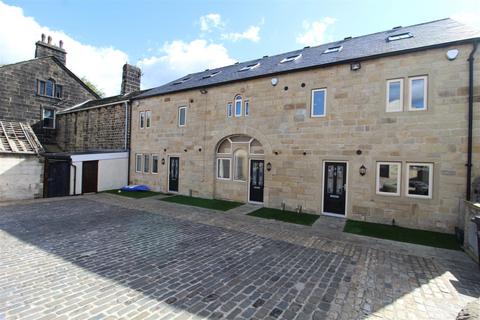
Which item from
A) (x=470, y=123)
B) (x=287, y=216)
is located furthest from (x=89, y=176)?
(x=470, y=123)

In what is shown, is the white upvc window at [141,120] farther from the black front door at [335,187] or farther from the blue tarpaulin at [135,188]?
the black front door at [335,187]

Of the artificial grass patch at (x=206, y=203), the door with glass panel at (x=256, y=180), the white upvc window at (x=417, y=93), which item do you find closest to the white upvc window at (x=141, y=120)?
the artificial grass patch at (x=206, y=203)

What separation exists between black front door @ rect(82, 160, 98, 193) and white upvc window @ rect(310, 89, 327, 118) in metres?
13.4

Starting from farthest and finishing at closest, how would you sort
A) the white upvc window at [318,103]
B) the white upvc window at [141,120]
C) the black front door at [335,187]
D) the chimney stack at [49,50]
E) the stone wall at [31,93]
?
the chimney stack at [49,50]
the stone wall at [31,93]
the white upvc window at [141,120]
the white upvc window at [318,103]
the black front door at [335,187]

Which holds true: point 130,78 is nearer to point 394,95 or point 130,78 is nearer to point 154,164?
point 154,164

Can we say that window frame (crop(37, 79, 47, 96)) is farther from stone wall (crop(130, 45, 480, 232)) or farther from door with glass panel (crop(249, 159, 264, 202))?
door with glass panel (crop(249, 159, 264, 202))

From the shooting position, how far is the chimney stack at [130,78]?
18728mm

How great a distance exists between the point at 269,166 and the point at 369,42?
734cm

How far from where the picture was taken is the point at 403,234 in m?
7.39

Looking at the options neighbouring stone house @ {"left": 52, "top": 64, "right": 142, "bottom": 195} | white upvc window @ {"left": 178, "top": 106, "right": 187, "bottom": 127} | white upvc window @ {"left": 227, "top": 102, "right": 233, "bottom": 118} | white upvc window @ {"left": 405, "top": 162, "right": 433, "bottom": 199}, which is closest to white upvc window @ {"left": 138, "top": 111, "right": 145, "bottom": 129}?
neighbouring stone house @ {"left": 52, "top": 64, "right": 142, "bottom": 195}

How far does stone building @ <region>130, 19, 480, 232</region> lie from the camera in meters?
7.60

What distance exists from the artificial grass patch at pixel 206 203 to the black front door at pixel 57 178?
6154mm

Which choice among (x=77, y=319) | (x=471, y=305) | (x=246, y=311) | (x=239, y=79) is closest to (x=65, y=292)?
(x=77, y=319)

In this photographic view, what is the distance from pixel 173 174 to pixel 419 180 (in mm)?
12203
